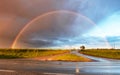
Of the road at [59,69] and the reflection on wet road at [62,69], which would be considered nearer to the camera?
the road at [59,69]

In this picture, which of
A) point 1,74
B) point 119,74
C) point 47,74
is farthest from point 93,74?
point 1,74

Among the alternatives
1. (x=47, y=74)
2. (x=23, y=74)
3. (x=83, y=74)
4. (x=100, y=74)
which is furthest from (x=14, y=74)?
(x=100, y=74)

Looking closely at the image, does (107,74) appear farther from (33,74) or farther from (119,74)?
(33,74)

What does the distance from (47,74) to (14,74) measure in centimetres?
236

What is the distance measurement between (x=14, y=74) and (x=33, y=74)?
4.51ft

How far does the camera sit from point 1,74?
19.8 metres

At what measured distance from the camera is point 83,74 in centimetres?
1961

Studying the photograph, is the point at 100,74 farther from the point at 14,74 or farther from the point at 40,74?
the point at 14,74

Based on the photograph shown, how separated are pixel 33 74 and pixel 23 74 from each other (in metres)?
0.71

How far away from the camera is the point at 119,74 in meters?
19.9

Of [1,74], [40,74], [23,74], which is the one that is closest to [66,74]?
[40,74]

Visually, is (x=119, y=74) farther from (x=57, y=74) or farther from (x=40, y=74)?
(x=40, y=74)

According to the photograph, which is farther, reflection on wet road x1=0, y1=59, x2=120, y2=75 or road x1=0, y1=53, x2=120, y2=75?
reflection on wet road x1=0, y1=59, x2=120, y2=75

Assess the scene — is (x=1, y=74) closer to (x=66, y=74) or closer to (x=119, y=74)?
(x=66, y=74)
